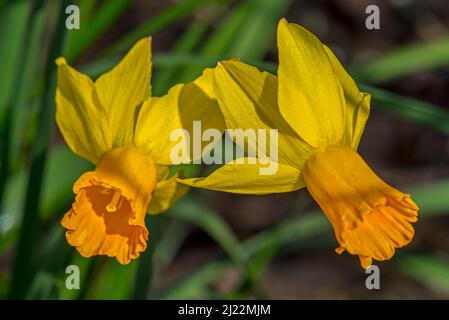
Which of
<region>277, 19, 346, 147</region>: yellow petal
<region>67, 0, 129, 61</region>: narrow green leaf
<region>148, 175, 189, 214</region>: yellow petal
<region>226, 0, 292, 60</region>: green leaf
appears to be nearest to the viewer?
<region>277, 19, 346, 147</region>: yellow petal

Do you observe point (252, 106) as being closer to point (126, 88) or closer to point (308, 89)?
point (308, 89)

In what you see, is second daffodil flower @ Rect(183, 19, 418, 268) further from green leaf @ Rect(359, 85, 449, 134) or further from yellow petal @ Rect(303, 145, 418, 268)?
green leaf @ Rect(359, 85, 449, 134)

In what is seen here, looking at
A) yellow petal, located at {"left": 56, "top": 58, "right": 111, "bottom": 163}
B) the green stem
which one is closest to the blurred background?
the green stem

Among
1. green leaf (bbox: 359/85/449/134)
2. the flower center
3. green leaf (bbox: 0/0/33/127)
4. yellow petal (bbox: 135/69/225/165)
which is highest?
green leaf (bbox: 0/0/33/127)

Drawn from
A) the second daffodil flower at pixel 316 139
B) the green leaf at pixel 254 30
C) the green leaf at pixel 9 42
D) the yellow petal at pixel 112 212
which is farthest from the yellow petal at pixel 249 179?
the green leaf at pixel 254 30

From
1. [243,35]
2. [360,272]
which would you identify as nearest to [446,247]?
[360,272]

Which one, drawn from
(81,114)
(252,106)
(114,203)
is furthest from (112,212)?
(252,106)
